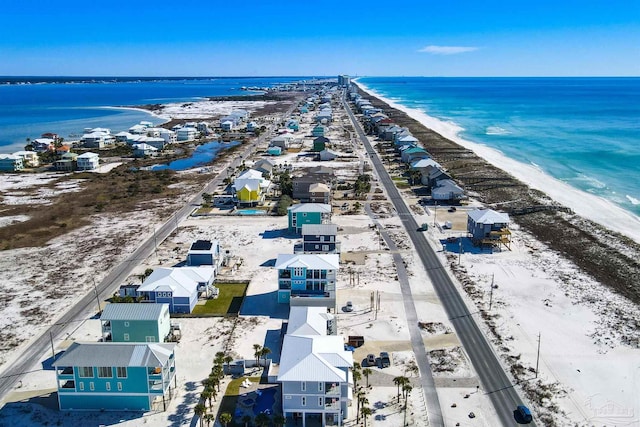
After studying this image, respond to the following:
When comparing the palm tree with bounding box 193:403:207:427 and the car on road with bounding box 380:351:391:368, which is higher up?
the palm tree with bounding box 193:403:207:427

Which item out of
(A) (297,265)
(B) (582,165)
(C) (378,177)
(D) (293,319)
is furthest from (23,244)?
(B) (582,165)

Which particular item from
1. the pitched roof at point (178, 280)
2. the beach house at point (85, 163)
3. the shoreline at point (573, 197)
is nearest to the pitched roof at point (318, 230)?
the pitched roof at point (178, 280)

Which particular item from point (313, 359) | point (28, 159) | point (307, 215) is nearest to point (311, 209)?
point (307, 215)

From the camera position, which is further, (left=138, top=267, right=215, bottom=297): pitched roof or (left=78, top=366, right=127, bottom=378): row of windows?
(left=138, top=267, right=215, bottom=297): pitched roof

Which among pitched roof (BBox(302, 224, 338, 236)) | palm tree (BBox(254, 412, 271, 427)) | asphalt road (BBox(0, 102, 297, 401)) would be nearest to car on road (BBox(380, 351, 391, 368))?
palm tree (BBox(254, 412, 271, 427))

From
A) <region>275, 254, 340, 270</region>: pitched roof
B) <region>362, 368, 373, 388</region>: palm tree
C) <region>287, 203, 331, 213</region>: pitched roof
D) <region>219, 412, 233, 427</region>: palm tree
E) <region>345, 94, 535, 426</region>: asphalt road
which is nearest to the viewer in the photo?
<region>219, 412, 233, 427</region>: palm tree

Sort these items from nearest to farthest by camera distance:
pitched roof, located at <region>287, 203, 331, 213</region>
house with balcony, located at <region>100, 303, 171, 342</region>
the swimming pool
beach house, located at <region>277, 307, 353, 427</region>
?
beach house, located at <region>277, 307, 353, 427</region> < the swimming pool < house with balcony, located at <region>100, 303, 171, 342</region> < pitched roof, located at <region>287, 203, 331, 213</region>

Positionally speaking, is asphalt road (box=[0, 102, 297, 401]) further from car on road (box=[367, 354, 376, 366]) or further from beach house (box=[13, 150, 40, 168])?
beach house (box=[13, 150, 40, 168])

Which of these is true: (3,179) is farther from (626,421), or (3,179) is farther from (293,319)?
(626,421)

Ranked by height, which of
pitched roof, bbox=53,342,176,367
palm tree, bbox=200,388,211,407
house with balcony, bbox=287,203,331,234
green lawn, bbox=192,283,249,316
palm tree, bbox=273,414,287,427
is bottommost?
green lawn, bbox=192,283,249,316
